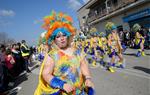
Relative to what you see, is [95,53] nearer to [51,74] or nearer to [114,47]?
[114,47]

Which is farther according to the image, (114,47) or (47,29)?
(114,47)

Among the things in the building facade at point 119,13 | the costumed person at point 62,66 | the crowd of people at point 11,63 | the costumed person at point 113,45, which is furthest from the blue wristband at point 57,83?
the building facade at point 119,13

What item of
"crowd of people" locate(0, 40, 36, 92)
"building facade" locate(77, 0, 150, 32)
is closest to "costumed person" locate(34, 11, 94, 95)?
"crowd of people" locate(0, 40, 36, 92)

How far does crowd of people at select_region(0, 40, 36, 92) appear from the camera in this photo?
858cm

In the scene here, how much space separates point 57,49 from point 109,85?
174 inches

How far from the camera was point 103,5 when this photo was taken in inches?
1533

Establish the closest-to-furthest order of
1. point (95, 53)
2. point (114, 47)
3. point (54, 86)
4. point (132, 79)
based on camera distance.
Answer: point (54, 86)
point (132, 79)
point (114, 47)
point (95, 53)

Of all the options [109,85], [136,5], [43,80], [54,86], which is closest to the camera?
[54,86]

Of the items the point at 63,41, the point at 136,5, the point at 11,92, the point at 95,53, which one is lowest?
the point at 11,92

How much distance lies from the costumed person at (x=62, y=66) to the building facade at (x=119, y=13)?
21.9 metres

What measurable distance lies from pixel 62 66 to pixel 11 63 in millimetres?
6939

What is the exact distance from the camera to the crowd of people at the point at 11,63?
8577 mm

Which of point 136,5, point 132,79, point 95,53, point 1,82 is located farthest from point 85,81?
point 136,5

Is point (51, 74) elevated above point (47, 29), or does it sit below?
below
